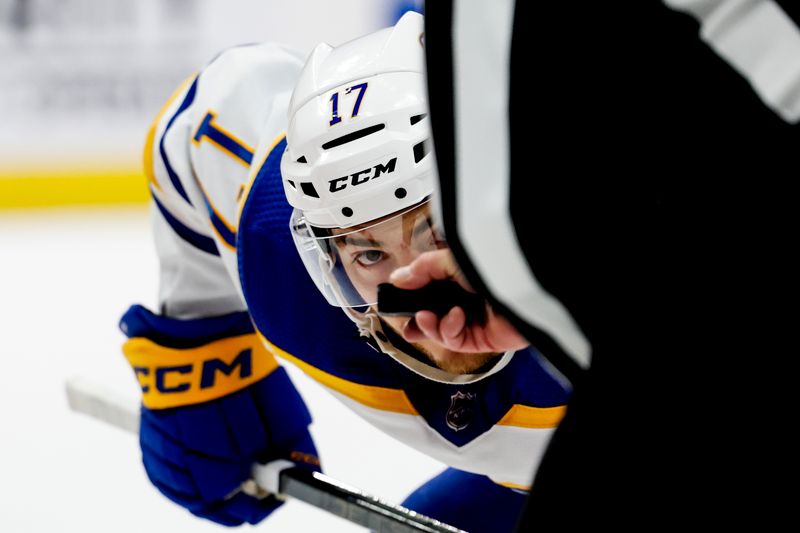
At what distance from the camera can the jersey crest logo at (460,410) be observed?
117 cm

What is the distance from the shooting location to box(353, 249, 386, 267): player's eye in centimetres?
109

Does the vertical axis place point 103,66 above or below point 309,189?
above

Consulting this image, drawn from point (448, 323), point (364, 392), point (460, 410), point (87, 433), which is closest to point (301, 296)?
point (364, 392)

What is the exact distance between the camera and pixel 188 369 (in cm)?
155

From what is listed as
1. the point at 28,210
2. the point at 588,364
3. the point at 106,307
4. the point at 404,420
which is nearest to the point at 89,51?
the point at 28,210

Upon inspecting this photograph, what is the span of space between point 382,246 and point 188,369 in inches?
22.9

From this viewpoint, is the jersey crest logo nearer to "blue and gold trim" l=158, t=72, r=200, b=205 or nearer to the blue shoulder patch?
the blue shoulder patch

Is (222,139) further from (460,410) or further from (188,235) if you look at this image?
(460,410)

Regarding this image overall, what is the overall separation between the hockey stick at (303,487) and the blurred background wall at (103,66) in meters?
2.12

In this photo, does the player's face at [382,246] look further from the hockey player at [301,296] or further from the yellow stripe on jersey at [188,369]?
the yellow stripe on jersey at [188,369]

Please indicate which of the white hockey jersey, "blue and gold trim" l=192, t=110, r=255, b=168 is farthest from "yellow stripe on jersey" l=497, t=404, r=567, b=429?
"blue and gold trim" l=192, t=110, r=255, b=168

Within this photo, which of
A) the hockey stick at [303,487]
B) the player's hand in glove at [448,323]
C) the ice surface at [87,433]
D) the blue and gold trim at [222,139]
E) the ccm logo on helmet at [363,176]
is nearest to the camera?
the player's hand in glove at [448,323]

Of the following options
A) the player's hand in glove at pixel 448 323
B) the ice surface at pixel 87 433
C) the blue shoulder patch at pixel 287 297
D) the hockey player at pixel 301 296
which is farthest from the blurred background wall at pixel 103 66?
the player's hand in glove at pixel 448 323

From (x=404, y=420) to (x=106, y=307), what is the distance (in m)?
1.71
